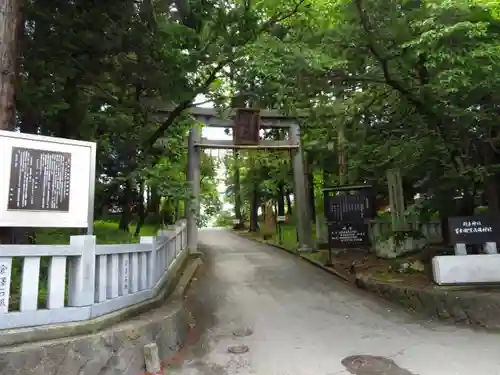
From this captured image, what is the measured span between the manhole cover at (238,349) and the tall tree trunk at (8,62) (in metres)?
3.08

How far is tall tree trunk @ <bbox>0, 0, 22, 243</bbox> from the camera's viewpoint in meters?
4.55

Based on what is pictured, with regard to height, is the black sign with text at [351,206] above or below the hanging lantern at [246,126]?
below

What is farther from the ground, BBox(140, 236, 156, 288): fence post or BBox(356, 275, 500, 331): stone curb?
BBox(140, 236, 156, 288): fence post

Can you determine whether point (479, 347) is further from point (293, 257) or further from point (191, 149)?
point (191, 149)

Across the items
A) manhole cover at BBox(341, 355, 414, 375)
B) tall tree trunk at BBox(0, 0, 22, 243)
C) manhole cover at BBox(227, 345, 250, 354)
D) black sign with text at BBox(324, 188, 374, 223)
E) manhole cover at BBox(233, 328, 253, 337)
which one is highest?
tall tree trunk at BBox(0, 0, 22, 243)

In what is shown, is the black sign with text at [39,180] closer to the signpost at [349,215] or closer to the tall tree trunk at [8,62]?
the tall tree trunk at [8,62]

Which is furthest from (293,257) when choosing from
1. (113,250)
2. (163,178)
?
(113,250)

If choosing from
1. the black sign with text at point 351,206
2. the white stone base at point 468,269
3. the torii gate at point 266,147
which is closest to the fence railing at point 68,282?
the white stone base at point 468,269

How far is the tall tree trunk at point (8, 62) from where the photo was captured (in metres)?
4.55

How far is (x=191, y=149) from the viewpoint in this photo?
1605 centimetres

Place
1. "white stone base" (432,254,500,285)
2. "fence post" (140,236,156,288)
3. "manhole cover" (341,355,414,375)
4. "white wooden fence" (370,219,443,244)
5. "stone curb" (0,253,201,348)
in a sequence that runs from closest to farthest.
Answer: "stone curb" (0,253,201,348)
"manhole cover" (341,355,414,375)
"fence post" (140,236,156,288)
"white stone base" (432,254,500,285)
"white wooden fence" (370,219,443,244)

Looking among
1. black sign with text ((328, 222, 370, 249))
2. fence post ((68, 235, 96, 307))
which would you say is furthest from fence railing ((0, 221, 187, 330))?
black sign with text ((328, 222, 370, 249))

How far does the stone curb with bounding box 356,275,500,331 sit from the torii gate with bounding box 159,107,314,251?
8.28 m

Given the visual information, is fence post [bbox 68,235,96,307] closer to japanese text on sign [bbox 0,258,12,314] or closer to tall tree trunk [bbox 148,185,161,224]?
japanese text on sign [bbox 0,258,12,314]
